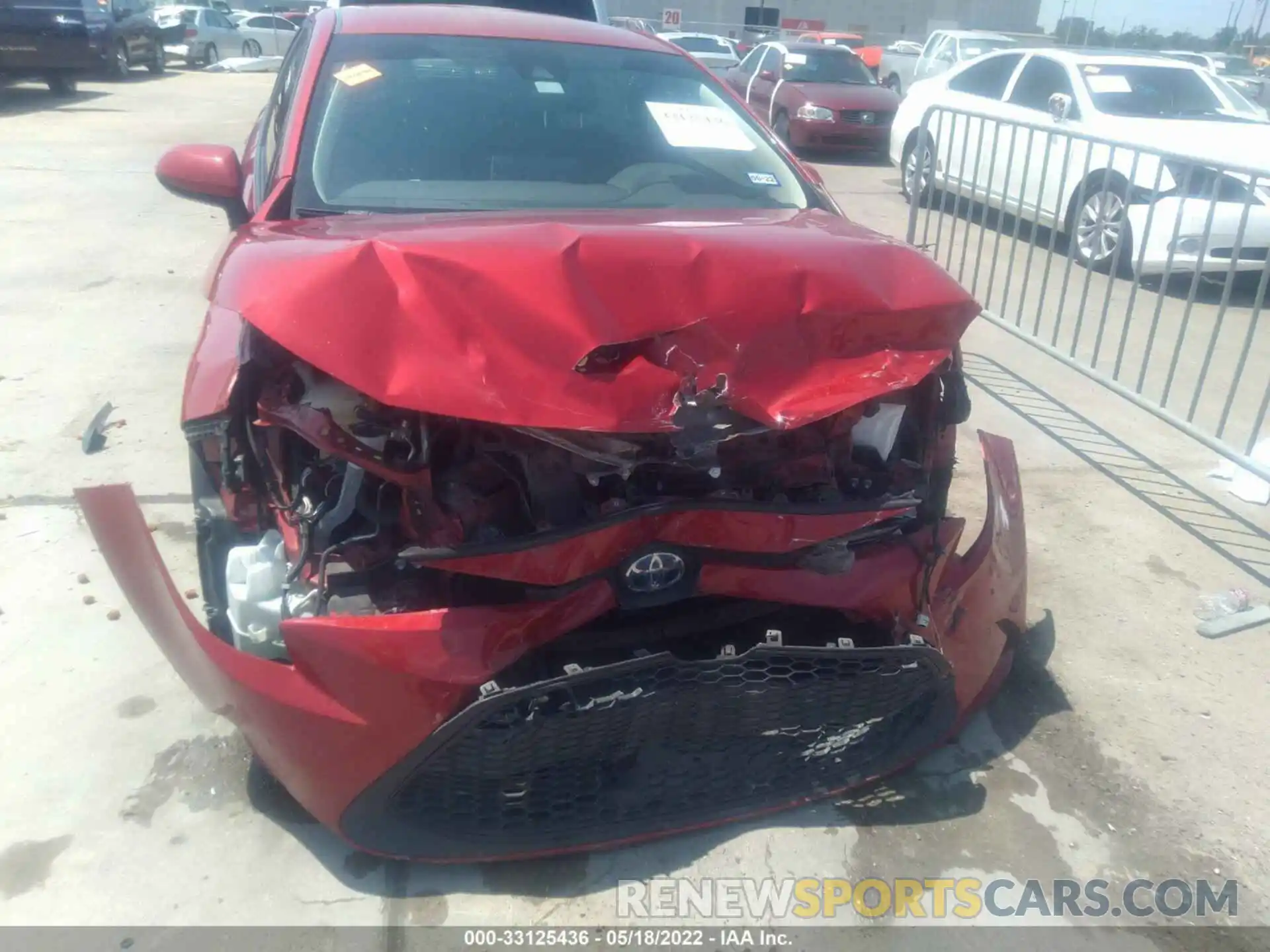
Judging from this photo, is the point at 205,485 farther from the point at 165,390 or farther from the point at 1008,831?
the point at 165,390

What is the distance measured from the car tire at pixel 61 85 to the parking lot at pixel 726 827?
46.0 feet

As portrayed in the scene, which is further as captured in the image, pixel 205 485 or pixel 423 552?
pixel 205 485

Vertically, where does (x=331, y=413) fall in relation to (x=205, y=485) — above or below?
above

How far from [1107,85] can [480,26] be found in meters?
6.75

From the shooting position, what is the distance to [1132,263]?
5.25m

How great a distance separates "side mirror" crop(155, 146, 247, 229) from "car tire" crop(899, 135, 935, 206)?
11.6ft

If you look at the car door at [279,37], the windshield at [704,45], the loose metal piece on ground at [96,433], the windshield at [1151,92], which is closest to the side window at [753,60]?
the windshield at [704,45]

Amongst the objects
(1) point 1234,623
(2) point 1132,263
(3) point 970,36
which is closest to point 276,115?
(1) point 1234,623

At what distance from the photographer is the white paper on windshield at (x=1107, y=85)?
8.20 metres

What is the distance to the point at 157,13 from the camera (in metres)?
24.2

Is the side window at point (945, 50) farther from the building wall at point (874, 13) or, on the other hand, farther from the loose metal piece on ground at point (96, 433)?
the building wall at point (874, 13)

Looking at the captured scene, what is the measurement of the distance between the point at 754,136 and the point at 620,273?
5.52 feet

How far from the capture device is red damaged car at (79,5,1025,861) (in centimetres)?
185

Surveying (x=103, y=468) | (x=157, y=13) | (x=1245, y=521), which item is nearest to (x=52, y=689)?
(x=103, y=468)
